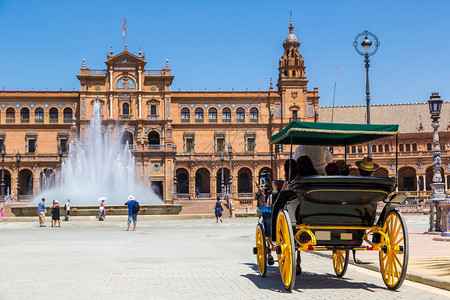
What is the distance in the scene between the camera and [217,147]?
74.9m

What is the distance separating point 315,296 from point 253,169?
64.3 m

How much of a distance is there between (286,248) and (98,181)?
46284 mm

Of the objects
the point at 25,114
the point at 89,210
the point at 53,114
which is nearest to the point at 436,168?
the point at 89,210

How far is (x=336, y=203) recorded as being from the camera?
29.1 ft

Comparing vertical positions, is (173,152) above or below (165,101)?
below

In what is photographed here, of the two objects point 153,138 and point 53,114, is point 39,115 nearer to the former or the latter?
point 53,114

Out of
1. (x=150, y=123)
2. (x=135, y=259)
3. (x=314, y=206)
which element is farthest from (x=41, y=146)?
(x=314, y=206)

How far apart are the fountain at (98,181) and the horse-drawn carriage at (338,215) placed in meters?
31.6

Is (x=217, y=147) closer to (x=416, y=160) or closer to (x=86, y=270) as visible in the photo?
(x=416, y=160)

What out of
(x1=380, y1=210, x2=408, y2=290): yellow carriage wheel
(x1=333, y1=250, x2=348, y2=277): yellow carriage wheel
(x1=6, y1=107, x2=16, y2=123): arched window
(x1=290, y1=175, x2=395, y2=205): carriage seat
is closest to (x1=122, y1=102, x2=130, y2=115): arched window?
(x1=6, y1=107, x2=16, y2=123): arched window

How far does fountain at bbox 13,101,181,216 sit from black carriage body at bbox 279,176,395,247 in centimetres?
3163

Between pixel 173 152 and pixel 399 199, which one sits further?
pixel 173 152

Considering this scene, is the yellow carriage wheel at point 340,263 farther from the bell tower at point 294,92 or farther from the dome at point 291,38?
the dome at point 291,38

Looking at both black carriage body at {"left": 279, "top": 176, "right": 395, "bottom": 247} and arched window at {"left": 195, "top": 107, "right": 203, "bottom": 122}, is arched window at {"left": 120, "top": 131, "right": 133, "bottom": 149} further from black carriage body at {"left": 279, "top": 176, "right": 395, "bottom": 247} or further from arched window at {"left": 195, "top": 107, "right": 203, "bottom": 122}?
black carriage body at {"left": 279, "top": 176, "right": 395, "bottom": 247}
